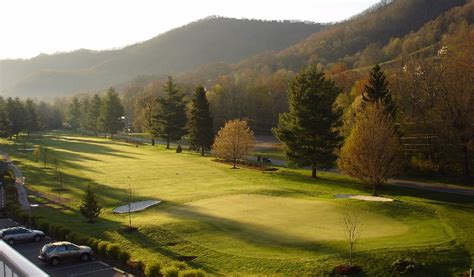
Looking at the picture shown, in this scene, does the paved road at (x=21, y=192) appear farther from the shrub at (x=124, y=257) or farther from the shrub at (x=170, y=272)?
the shrub at (x=170, y=272)

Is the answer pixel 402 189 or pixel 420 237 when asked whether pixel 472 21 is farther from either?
pixel 420 237

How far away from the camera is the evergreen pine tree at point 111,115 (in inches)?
4833

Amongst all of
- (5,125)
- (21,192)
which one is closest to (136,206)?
(21,192)

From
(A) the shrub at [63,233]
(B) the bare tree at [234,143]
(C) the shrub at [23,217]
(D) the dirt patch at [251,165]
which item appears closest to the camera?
(A) the shrub at [63,233]

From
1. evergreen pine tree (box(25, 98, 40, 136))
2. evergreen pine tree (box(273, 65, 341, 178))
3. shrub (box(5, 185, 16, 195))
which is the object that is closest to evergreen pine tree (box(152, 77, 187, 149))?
evergreen pine tree (box(273, 65, 341, 178))

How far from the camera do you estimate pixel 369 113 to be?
45.3 metres

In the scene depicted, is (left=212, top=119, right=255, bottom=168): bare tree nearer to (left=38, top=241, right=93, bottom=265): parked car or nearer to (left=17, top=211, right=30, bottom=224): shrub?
(left=17, top=211, right=30, bottom=224): shrub

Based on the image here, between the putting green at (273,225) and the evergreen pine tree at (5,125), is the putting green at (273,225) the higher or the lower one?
the lower one

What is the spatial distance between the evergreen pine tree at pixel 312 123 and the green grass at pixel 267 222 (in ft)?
9.42

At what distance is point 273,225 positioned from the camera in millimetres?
29797

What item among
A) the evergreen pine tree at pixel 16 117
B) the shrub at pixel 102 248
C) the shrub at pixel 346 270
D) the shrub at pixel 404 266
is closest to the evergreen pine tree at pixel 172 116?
the evergreen pine tree at pixel 16 117

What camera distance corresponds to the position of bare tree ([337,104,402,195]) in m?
42.5

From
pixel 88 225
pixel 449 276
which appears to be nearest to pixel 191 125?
pixel 88 225

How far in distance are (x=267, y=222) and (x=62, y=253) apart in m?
12.7
